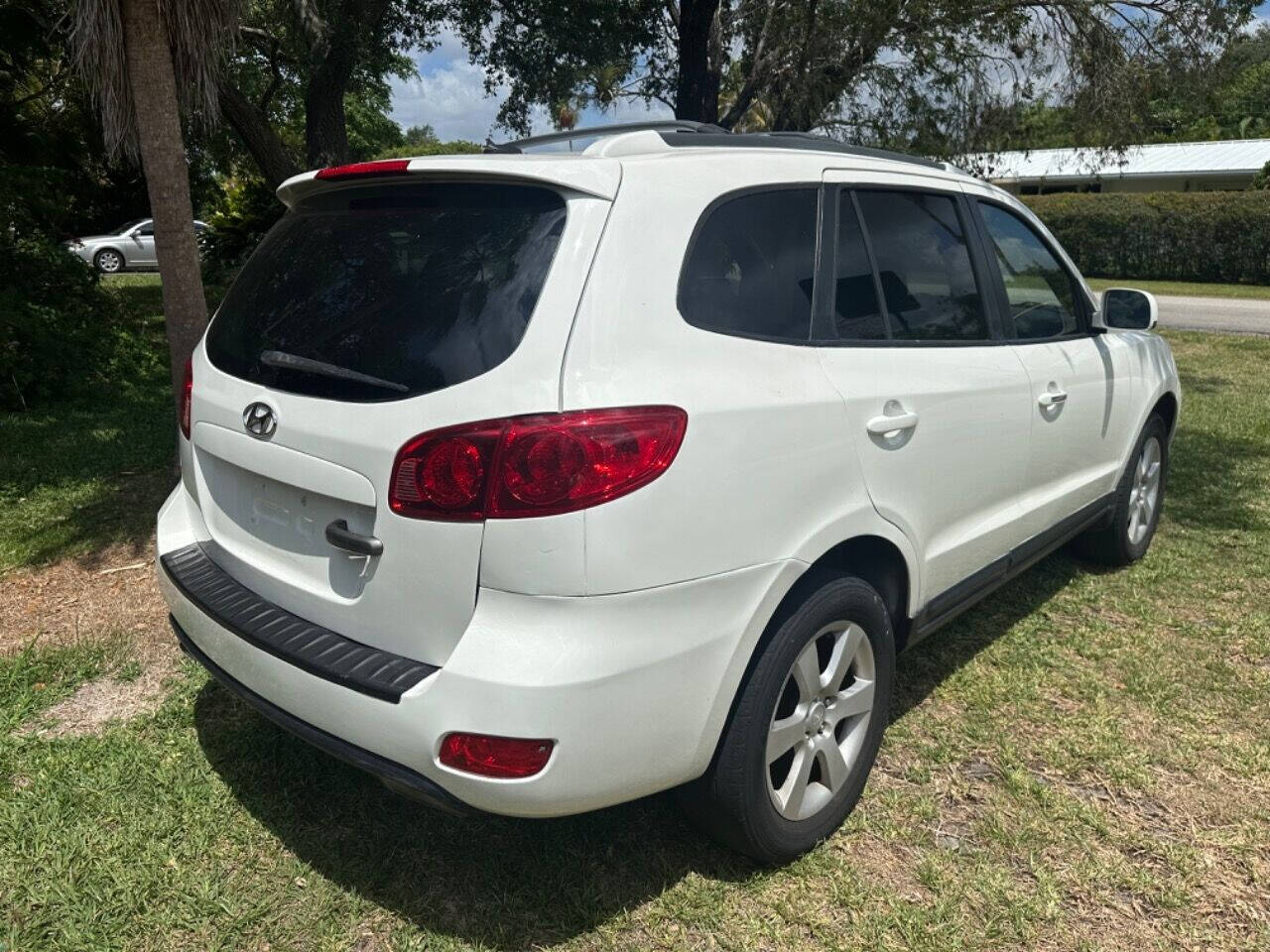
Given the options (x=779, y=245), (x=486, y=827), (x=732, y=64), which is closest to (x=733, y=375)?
(x=779, y=245)

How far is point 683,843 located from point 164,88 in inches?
184

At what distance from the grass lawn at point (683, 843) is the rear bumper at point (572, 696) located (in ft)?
1.77

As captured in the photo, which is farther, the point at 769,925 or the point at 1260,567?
the point at 1260,567

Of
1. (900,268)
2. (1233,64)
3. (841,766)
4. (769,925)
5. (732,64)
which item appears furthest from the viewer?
(732,64)

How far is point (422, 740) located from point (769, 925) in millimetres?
1073

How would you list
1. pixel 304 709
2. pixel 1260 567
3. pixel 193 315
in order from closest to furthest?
pixel 304 709 → pixel 1260 567 → pixel 193 315

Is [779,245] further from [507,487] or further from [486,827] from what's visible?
[486,827]

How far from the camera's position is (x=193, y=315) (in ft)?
18.0

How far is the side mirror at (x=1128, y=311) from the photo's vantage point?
413 centimetres

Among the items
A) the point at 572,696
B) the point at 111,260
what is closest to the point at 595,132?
the point at 572,696

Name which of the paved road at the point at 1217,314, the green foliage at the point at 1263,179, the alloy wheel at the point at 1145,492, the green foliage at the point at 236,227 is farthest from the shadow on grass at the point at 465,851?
the green foliage at the point at 1263,179

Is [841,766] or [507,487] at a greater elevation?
[507,487]

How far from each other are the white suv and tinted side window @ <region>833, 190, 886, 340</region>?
11mm

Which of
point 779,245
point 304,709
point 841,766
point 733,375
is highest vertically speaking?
point 779,245
